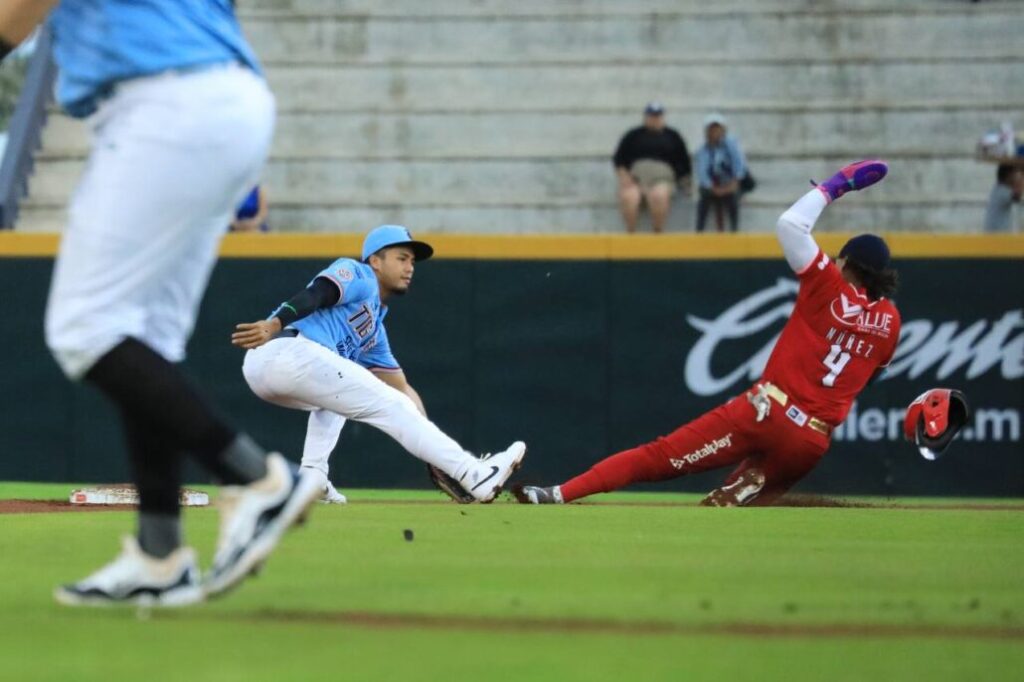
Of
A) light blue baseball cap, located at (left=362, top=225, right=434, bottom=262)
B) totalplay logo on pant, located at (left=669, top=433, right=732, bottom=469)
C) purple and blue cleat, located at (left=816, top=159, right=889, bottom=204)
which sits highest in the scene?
purple and blue cleat, located at (left=816, top=159, right=889, bottom=204)

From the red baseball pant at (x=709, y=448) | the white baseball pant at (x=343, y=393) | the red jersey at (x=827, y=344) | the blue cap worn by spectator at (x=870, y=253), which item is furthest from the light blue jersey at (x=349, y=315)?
the blue cap worn by spectator at (x=870, y=253)

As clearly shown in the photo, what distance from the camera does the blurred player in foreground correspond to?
1038cm

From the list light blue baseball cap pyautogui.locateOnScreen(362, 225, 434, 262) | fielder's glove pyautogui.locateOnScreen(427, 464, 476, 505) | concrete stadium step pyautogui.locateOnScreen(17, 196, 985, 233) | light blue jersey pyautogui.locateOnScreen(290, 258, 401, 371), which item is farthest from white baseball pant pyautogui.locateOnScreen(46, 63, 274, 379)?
concrete stadium step pyautogui.locateOnScreen(17, 196, 985, 233)

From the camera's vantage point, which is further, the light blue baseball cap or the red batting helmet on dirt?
the red batting helmet on dirt

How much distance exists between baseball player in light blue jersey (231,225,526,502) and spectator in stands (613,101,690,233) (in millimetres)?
6447

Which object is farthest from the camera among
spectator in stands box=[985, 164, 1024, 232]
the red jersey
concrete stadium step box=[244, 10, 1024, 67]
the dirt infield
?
concrete stadium step box=[244, 10, 1024, 67]

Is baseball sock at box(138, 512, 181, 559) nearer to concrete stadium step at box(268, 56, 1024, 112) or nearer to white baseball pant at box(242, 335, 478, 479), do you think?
white baseball pant at box(242, 335, 478, 479)

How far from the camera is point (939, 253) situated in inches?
597

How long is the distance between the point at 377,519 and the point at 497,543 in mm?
1584

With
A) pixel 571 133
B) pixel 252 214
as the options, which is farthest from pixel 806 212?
pixel 571 133

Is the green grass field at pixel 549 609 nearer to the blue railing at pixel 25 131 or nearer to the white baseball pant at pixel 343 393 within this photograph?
the white baseball pant at pixel 343 393

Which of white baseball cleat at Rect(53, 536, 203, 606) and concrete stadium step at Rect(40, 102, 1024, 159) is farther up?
concrete stadium step at Rect(40, 102, 1024, 159)

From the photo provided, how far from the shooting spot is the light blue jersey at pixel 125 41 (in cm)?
495

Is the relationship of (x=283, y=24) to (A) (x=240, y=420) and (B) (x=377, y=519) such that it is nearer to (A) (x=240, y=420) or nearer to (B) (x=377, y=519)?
(A) (x=240, y=420)
